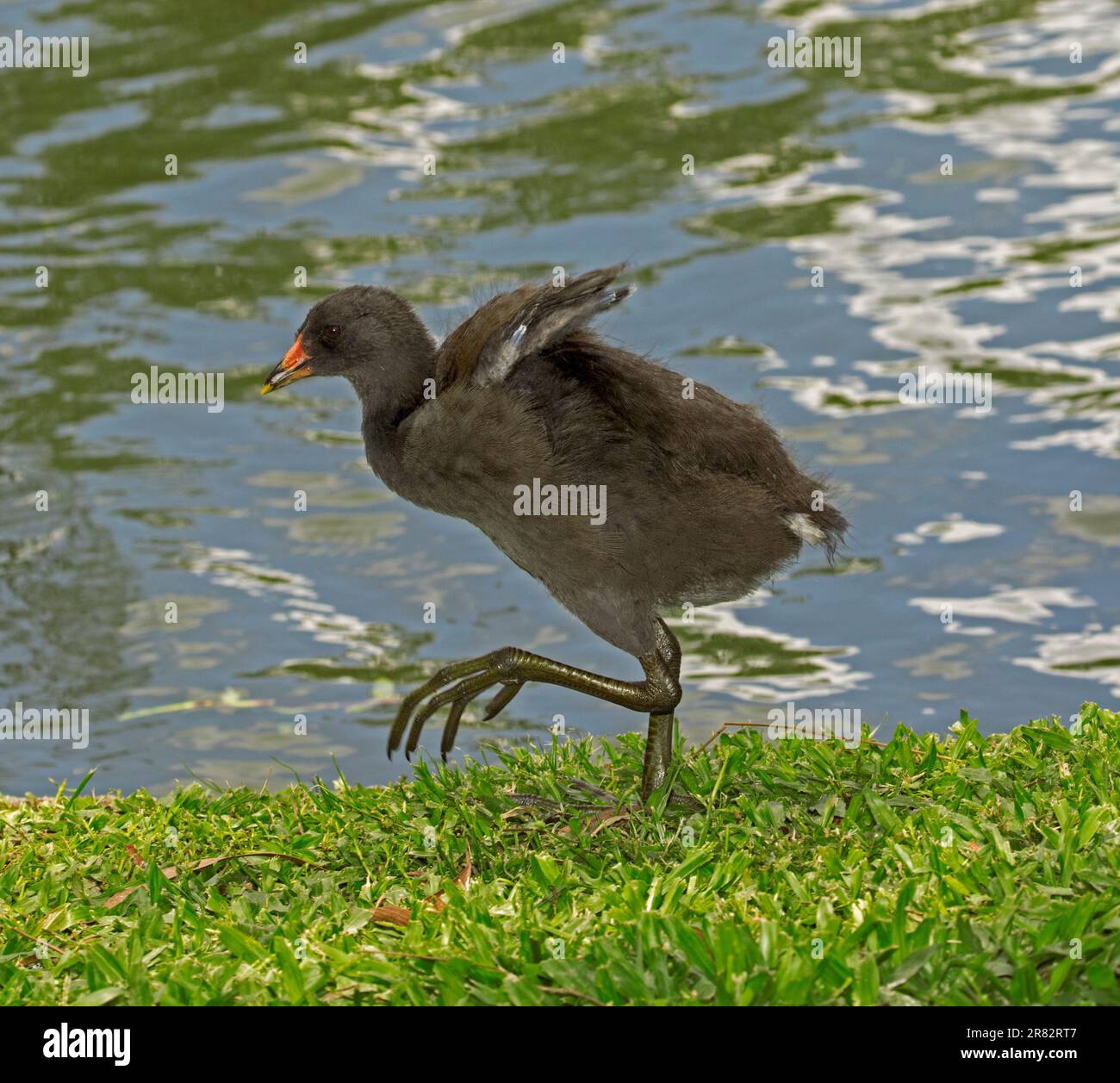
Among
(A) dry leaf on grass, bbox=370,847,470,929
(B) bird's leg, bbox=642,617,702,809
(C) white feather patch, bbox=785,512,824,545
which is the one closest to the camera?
(A) dry leaf on grass, bbox=370,847,470,929

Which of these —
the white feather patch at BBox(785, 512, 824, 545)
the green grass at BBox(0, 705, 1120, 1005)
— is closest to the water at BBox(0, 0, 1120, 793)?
the white feather patch at BBox(785, 512, 824, 545)

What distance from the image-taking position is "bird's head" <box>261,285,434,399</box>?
6695mm

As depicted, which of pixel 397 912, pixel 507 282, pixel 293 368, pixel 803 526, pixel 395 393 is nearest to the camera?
pixel 397 912

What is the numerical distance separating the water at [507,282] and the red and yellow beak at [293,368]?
Answer: 651 millimetres

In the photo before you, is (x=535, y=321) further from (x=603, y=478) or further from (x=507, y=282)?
(x=507, y=282)

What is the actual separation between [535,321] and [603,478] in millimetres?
607

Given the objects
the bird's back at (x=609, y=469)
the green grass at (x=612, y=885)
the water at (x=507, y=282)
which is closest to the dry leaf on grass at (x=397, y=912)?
the green grass at (x=612, y=885)

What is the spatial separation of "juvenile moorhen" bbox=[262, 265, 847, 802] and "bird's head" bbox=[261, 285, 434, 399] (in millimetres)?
265

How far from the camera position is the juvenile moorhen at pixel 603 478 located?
19.8 ft

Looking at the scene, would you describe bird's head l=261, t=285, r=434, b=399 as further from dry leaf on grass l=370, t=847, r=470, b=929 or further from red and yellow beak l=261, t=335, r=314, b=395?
dry leaf on grass l=370, t=847, r=470, b=929

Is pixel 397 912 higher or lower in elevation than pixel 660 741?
lower

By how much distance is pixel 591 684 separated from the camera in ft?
21.2

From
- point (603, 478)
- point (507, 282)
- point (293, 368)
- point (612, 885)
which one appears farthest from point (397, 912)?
point (507, 282)

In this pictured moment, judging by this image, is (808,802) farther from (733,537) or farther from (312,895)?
(312,895)
